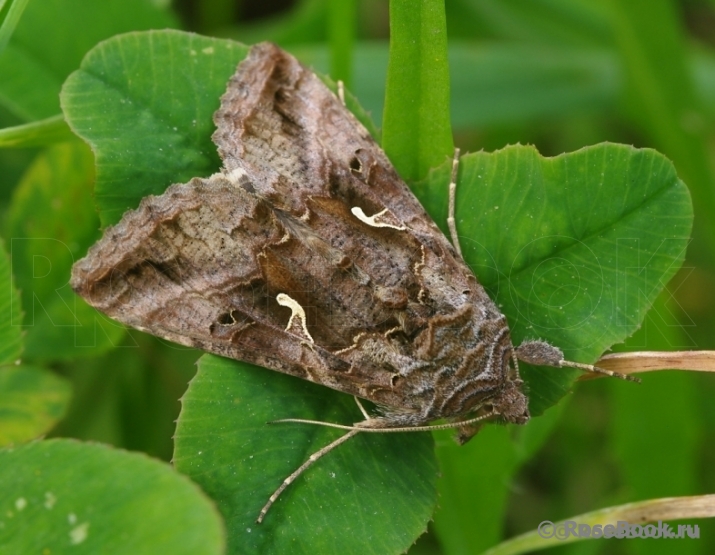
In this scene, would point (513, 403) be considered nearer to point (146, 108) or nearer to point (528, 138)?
point (146, 108)

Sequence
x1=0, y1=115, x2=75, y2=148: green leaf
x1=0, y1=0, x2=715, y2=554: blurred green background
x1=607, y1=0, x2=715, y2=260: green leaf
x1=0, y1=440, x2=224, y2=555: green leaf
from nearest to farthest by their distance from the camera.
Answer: x1=0, y1=440, x2=224, y2=555: green leaf → x1=0, y1=115, x2=75, y2=148: green leaf → x1=0, y1=0, x2=715, y2=554: blurred green background → x1=607, y1=0, x2=715, y2=260: green leaf

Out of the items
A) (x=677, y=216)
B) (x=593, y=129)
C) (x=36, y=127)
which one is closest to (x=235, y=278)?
(x=36, y=127)

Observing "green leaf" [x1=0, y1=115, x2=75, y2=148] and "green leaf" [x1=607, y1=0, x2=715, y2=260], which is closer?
"green leaf" [x1=0, y1=115, x2=75, y2=148]

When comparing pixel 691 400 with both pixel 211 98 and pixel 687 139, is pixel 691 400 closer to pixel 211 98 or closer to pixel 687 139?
pixel 687 139

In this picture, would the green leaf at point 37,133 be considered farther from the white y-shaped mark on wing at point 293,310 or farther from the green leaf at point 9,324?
the white y-shaped mark on wing at point 293,310

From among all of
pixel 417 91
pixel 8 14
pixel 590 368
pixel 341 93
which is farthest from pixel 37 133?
pixel 590 368

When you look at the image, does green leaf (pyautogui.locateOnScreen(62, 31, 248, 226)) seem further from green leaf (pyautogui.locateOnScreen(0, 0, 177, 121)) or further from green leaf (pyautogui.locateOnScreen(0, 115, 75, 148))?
green leaf (pyautogui.locateOnScreen(0, 0, 177, 121))

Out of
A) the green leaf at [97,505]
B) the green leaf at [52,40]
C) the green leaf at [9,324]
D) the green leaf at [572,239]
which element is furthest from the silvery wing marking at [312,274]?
the green leaf at [52,40]

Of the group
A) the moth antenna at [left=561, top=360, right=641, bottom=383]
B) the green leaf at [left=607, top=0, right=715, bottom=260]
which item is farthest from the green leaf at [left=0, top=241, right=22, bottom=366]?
the green leaf at [left=607, top=0, right=715, bottom=260]
